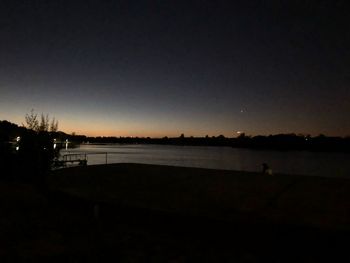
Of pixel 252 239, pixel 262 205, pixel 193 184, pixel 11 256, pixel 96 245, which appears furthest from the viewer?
pixel 193 184

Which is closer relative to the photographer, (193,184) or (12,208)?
(12,208)

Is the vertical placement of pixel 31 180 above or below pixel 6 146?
below

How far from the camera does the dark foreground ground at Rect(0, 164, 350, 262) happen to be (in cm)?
633

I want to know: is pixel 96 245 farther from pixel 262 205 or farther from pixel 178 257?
pixel 262 205

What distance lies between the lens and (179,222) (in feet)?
26.0

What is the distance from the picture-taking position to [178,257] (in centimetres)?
612

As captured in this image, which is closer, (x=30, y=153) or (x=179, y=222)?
(x=179, y=222)

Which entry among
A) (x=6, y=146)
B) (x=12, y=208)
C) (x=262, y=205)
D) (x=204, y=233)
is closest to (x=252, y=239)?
(x=204, y=233)

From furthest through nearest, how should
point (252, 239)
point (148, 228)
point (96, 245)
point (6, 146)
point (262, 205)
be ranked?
point (6, 146), point (262, 205), point (148, 228), point (252, 239), point (96, 245)

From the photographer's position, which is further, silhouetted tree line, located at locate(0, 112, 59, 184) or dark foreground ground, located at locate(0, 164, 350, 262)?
silhouetted tree line, located at locate(0, 112, 59, 184)

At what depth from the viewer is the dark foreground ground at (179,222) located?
249 inches

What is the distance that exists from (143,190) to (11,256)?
5132 mm

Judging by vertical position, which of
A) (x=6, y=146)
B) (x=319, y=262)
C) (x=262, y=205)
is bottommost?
(x=319, y=262)

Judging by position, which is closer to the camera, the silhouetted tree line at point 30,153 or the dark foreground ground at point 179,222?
the dark foreground ground at point 179,222
